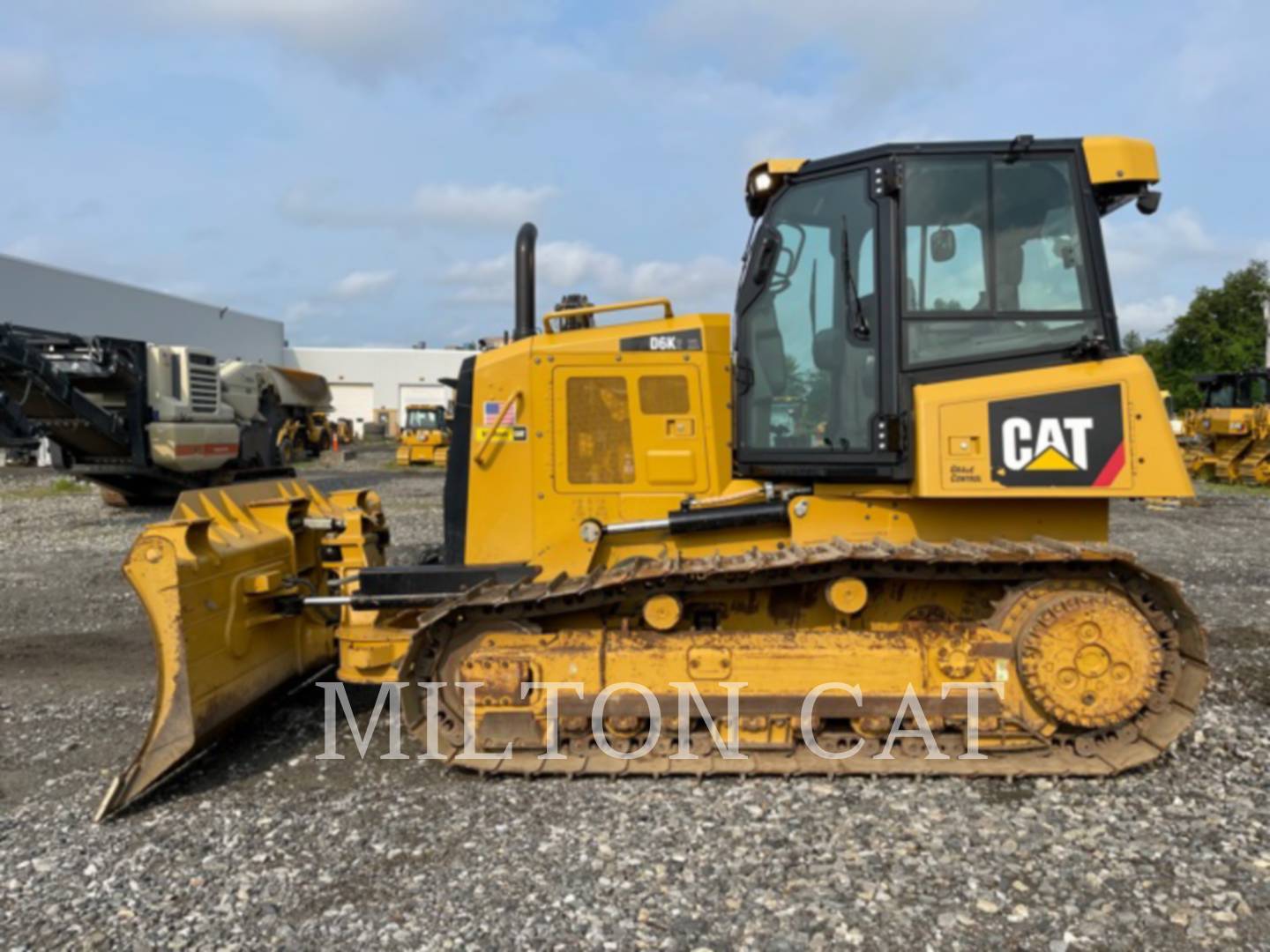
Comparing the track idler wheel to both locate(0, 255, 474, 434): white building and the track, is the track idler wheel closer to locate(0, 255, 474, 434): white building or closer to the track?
the track

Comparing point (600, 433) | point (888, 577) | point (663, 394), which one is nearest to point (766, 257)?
point (663, 394)

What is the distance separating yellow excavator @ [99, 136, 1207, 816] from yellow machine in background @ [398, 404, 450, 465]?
2705 cm

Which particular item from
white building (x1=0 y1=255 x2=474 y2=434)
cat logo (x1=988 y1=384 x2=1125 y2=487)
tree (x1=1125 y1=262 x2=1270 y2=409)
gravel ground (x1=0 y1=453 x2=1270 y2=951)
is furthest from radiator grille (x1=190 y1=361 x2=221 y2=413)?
tree (x1=1125 y1=262 x2=1270 y2=409)

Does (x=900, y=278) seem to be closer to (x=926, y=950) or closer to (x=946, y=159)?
(x=946, y=159)

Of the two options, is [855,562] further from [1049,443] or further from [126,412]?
[126,412]

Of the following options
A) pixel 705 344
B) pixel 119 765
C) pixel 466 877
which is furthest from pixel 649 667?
pixel 119 765

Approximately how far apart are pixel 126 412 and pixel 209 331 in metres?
37.5

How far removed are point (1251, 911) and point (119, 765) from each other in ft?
17.7

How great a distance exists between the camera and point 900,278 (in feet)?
15.3

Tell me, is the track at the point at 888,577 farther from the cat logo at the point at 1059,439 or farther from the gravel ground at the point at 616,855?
the cat logo at the point at 1059,439

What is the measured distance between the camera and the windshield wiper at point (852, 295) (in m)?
4.72

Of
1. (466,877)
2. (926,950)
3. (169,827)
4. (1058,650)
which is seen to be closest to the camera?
(926,950)

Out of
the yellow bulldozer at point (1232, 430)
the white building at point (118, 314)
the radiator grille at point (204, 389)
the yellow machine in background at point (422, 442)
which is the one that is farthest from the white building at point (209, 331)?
the yellow bulldozer at point (1232, 430)

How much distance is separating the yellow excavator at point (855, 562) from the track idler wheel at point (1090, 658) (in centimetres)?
1
